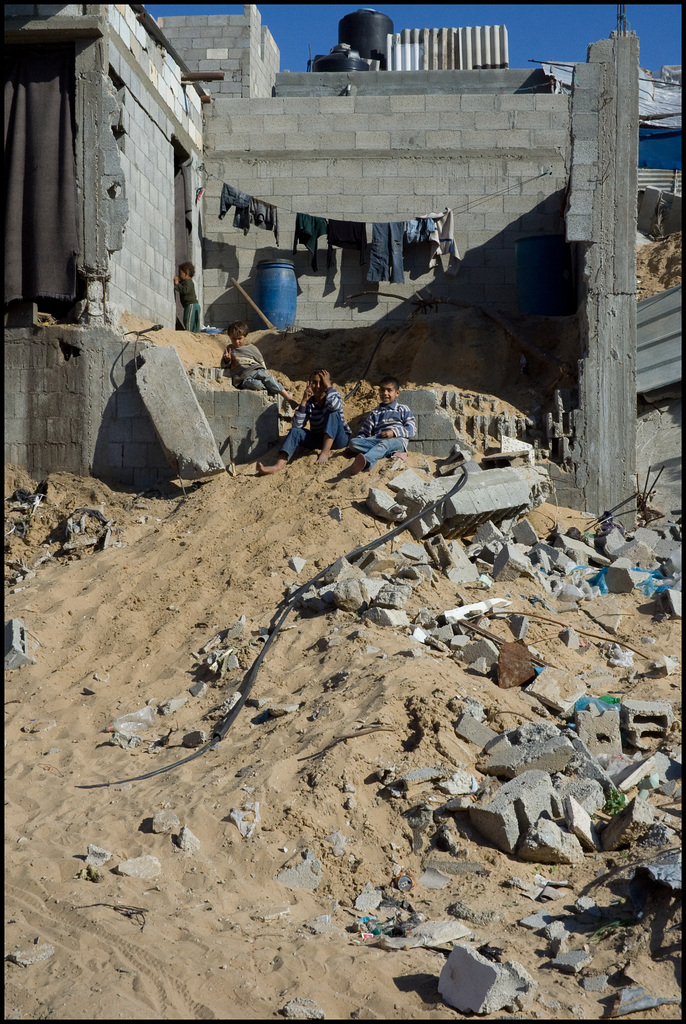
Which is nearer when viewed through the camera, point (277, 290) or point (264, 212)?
point (277, 290)

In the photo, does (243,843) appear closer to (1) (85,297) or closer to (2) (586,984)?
(2) (586,984)

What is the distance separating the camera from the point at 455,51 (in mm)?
15945

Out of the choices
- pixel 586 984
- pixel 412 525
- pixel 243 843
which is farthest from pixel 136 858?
pixel 412 525

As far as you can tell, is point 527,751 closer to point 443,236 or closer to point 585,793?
point 585,793

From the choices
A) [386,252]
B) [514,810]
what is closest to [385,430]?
[386,252]

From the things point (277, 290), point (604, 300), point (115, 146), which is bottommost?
point (604, 300)

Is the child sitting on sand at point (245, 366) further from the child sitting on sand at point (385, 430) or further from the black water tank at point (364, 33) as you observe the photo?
the black water tank at point (364, 33)

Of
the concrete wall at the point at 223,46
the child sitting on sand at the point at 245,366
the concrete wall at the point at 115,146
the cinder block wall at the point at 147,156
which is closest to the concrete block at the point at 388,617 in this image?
the child sitting on sand at the point at 245,366

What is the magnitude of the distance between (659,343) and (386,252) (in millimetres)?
3986

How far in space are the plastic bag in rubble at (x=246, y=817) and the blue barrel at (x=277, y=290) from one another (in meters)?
8.09

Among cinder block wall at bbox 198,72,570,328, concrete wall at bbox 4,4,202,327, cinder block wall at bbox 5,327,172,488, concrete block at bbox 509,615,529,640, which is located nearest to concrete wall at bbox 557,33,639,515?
cinder block wall at bbox 198,72,570,328

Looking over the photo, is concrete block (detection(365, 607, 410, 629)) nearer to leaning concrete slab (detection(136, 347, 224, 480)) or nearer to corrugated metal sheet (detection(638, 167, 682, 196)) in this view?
leaning concrete slab (detection(136, 347, 224, 480))

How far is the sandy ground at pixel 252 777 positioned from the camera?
3256 millimetres

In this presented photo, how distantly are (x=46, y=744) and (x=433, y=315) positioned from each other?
738 centimetres
